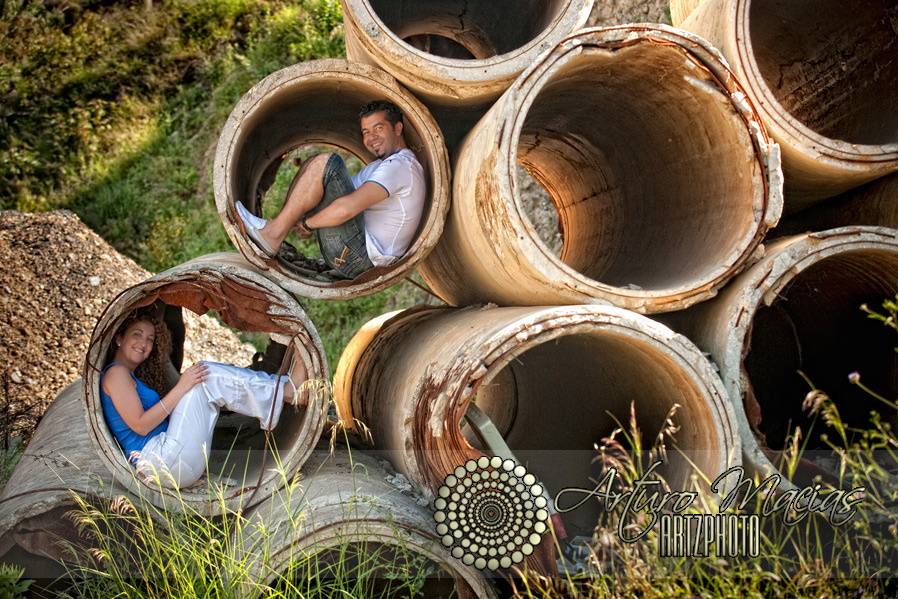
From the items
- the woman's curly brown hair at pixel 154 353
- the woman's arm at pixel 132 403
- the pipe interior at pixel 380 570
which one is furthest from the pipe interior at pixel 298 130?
the pipe interior at pixel 380 570

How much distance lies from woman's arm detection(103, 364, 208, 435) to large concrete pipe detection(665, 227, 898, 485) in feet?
6.79

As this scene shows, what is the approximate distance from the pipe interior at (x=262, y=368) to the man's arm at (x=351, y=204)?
55 centimetres

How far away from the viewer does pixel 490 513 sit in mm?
2969

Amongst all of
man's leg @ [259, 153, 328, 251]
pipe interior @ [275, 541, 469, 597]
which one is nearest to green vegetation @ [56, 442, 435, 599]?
pipe interior @ [275, 541, 469, 597]

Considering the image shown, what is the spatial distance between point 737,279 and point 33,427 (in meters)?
4.11

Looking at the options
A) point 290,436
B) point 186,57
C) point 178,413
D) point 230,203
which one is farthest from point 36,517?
point 186,57

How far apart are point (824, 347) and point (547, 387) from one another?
1473mm

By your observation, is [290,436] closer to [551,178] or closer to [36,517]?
[36,517]

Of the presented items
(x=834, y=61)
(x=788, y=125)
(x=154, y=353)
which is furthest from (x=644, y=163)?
(x=154, y=353)

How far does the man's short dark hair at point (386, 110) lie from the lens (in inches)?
155

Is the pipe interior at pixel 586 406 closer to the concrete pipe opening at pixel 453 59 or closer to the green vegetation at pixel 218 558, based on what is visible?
the green vegetation at pixel 218 558

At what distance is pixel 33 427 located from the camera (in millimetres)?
5281

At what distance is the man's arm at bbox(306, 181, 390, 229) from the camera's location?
12.5 ft

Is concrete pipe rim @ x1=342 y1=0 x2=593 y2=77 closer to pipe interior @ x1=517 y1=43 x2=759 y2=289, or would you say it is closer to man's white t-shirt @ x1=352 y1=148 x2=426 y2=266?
pipe interior @ x1=517 y1=43 x2=759 y2=289
